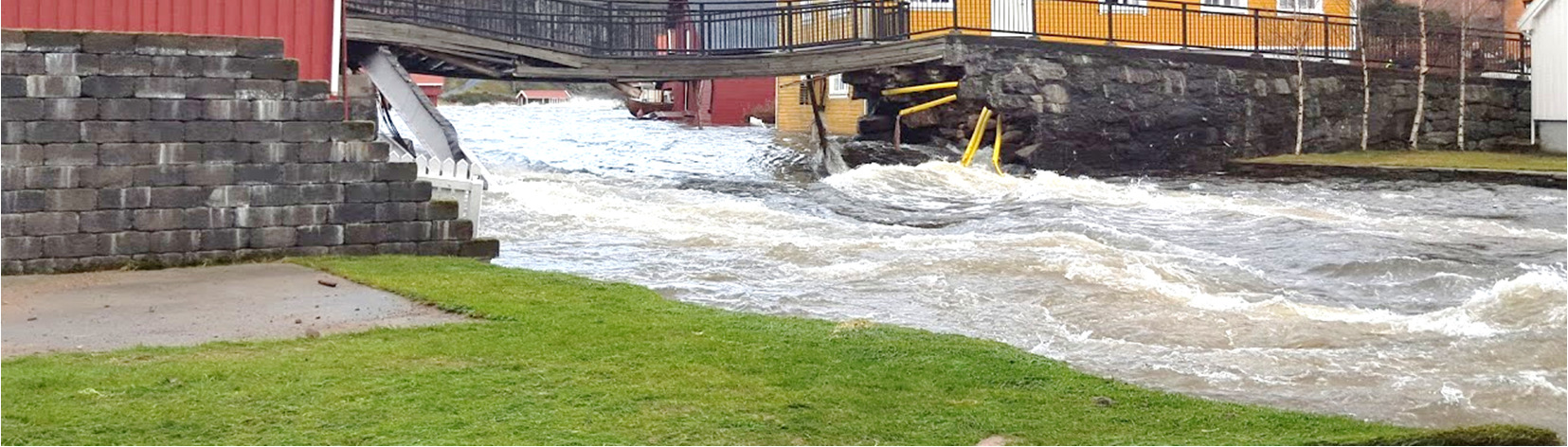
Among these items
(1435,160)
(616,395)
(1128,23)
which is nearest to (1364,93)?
(1435,160)

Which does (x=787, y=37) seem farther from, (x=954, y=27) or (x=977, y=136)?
(x=977, y=136)

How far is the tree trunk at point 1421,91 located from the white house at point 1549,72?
186 cm

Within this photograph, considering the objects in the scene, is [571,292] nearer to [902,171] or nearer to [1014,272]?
[1014,272]

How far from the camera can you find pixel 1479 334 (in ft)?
34.6

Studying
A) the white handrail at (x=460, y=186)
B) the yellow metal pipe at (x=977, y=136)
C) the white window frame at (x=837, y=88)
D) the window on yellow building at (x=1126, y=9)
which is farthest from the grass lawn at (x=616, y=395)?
the white window frame at (x=837, y=88)

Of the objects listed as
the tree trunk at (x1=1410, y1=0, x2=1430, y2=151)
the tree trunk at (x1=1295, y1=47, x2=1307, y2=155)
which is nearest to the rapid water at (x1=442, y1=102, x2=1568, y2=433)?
the tree trunk at (x1=1295, y1=47, x2=1307, y2=155)

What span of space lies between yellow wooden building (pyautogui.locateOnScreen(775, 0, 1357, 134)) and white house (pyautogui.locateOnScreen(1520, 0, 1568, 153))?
3269 millimetres

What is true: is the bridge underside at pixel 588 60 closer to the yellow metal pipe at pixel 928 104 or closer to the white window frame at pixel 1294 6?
the yellow metal pipe at pixel 928 104

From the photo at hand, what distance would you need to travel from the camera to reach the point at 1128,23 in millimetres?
32094

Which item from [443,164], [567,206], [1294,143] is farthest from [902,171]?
[443,164]

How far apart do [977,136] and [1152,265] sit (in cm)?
1366

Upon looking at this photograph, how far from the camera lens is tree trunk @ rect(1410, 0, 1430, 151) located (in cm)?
3134

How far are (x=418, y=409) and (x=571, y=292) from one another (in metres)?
4.58

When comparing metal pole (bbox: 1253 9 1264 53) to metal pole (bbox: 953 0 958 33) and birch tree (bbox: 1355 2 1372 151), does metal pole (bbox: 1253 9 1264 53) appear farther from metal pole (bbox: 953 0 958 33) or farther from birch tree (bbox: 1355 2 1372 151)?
metal pole (bbox: 953 0 958 33)
